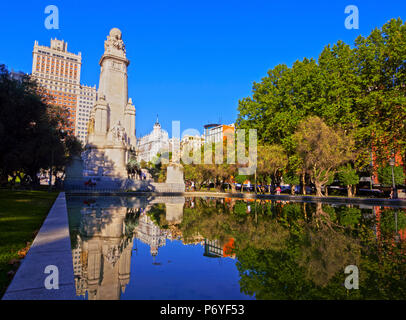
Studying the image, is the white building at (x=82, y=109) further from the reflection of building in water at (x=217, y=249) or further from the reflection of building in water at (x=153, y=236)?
the reflection of building in water at (x=217, y=249)

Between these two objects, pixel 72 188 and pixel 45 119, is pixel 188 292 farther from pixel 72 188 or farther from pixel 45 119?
pixel 72 188

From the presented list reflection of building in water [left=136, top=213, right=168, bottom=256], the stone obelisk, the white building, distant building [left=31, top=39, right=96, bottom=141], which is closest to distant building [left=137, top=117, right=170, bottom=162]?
the white building

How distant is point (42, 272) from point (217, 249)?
3663mm

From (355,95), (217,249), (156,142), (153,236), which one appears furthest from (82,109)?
(217,249)

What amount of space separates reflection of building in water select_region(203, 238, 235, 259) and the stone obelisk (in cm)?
3456

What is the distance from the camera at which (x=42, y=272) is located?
3.59 m

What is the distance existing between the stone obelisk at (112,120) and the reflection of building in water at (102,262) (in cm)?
3344

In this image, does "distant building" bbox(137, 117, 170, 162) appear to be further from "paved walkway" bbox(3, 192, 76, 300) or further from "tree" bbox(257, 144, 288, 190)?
"paved walkway" bbox(3, 192, 76, 300)

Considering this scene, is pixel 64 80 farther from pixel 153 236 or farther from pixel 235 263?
Result: pixel 235 263

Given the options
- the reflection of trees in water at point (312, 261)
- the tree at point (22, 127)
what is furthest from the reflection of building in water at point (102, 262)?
the tree at point (22, 127)
